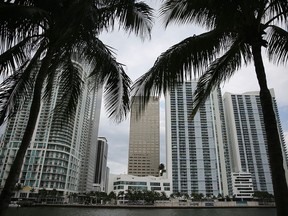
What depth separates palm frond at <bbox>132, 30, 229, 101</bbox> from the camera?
3957 millimetres

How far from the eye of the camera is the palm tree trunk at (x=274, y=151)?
290cm

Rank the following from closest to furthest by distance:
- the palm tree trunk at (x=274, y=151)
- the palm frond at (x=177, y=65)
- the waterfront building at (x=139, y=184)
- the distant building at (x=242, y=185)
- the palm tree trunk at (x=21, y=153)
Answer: the palm tree trunk at (x=274, y=151)
the palm tree trunk at (x=21, y=153)
the palm frond at (x=177, y=65)
the waterfront building at (x=139, y=184)
the distant building at (x=242, y=185)

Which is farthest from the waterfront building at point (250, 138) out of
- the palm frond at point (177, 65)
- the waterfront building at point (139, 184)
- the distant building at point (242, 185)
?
the palm frond at point (177, 65)

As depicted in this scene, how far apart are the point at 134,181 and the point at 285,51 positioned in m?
91.1

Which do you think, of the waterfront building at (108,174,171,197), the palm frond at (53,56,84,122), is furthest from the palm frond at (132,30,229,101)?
the waterfront building at (108,174,171,197)

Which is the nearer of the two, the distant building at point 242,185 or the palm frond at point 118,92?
the palm frond at point 118,92

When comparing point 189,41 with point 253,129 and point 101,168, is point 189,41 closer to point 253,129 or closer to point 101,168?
point 253,129

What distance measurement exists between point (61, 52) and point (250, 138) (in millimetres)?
114484

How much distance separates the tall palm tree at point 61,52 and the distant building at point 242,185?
103447 mm

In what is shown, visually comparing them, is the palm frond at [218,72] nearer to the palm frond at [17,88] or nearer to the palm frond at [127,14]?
the palm frond at [127,14]

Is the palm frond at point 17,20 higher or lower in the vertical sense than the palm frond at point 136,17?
lower

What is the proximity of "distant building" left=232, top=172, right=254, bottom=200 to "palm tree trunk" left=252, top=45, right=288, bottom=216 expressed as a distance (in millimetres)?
103295

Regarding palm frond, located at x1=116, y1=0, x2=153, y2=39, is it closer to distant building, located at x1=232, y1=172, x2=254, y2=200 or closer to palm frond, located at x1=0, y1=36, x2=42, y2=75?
palm frond, located at x1=0, y1=36, x2=42, y2=75

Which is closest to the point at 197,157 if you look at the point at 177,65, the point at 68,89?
the point at 68,89
